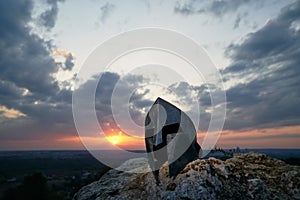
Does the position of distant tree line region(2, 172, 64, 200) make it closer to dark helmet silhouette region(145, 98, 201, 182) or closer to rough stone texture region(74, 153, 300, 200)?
rough stone texture region(74, 153, 300, 200)

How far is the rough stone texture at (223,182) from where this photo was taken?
25.3 ft

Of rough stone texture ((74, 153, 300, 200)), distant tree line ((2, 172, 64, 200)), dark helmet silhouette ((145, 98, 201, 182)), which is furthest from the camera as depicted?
distant tree line ((2, 172, 64, 200))

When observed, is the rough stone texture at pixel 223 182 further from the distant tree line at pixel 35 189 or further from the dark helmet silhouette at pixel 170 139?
the distant tree line at pixel 35 189

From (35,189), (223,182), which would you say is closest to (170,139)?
(223,182)

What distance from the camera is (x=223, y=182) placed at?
800cm

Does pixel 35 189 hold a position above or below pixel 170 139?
below

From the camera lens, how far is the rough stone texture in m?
7.72

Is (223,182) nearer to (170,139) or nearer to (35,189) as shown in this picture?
(170,139)

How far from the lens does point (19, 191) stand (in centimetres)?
3366

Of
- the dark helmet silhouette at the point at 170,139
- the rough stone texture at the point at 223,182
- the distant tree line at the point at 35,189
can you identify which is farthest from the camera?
the distant tree line at the point at 35,189

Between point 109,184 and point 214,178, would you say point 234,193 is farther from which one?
point 109,184

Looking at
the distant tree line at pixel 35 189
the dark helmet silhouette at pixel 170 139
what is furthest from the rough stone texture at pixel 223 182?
the distant tree line at pixel 35 189

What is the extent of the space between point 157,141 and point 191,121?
5.05 ft

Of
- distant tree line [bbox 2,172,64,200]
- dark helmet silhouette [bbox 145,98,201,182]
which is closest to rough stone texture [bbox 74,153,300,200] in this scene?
dark helmet silhouette [bbox 145,98,201,182]
